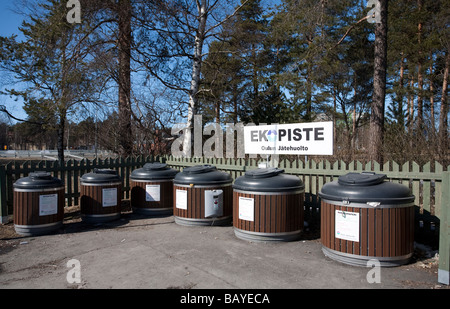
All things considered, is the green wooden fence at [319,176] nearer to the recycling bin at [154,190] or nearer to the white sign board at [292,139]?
the white sign board at [292,139]

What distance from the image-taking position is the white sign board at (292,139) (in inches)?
252

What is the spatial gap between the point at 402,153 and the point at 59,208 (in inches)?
366

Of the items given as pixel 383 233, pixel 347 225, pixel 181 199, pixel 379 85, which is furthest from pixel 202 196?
pixel 379 85

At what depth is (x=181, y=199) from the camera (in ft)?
22.6

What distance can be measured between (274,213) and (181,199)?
231 centimetres

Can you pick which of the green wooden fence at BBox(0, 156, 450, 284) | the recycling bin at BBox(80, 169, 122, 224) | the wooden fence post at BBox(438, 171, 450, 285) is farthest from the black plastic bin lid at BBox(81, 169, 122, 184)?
the wooden fence post at BBox(438, 171, 450, 285)

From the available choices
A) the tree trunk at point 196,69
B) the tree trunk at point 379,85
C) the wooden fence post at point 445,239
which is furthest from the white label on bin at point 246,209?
the tree trunk at point 196,69

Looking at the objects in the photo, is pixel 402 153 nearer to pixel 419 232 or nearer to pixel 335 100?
pixel 419 232

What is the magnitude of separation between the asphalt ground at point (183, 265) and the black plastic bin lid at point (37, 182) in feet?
3.22

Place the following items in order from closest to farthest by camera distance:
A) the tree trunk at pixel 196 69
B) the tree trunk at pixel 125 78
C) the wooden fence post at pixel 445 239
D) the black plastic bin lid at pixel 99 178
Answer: the wooden fence post at pixel 445 239 < the black plastic bin lid at pixel 99 178 < the tree trunk at pixel 125 78 < the tree trunk at pixel 196 69

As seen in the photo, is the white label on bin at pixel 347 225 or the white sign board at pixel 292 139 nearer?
the white label on bin at pixel 347 225

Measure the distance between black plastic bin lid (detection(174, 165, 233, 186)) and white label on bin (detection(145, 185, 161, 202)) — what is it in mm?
1064

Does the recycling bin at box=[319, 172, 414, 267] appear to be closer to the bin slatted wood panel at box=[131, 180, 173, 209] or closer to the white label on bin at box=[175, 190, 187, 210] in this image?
the white label on bin at box=[175, 190, 187, 210]

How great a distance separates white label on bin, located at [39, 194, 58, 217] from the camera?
6125mm
